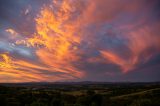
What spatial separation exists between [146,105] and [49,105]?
5006cm

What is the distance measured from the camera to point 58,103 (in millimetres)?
128625

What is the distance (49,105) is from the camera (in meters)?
126

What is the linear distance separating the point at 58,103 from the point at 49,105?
17.5ft

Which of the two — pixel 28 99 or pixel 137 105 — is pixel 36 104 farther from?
pixel 137 105

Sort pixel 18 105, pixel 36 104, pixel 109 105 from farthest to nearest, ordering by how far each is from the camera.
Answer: pixel 109 105 < pixel 18 105 < pixel 36 104

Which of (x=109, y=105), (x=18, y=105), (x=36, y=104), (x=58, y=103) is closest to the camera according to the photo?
(x=36, y=104)

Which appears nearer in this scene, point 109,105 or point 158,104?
point 158,104

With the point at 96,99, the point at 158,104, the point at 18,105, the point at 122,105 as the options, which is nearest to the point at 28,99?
the point at 18,105

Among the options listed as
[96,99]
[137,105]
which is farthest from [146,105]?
[96,99]

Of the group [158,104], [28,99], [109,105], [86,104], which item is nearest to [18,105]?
[28,99]

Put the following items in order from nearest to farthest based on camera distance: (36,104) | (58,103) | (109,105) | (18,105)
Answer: (36,104), (18,105), (58,103), (109,105)

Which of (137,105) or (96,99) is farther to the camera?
(96,99)

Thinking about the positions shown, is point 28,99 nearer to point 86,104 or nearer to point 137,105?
point 86,104

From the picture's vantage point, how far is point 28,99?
13925 cm
